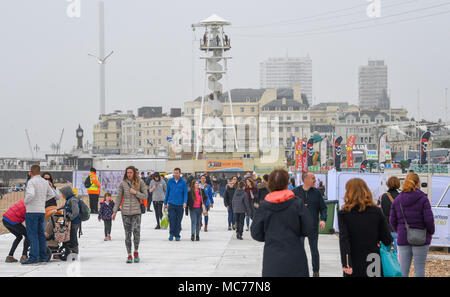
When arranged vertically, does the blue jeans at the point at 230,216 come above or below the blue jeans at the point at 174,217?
below

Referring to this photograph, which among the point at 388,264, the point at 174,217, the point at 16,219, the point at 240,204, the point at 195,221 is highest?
the point at 388,264

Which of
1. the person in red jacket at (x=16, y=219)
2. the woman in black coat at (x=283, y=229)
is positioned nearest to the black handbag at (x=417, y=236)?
the woman in black coat at (x=283, y=229)

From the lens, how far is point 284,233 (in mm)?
7516

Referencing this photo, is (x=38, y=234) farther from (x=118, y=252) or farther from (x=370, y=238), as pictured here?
(x=370, y=238)

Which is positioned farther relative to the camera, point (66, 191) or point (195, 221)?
point (195, 221)

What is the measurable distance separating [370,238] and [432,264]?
7.50m

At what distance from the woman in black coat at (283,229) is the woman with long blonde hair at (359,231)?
49 centimetres

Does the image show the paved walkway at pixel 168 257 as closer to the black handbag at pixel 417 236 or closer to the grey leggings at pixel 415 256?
the grey leggings at pixel 415 256

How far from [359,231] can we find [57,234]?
7646mm

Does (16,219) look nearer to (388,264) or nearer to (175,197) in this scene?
(175,197)

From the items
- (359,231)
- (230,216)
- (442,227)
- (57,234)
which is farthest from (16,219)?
(230,216)

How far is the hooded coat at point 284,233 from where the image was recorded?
7484 mm

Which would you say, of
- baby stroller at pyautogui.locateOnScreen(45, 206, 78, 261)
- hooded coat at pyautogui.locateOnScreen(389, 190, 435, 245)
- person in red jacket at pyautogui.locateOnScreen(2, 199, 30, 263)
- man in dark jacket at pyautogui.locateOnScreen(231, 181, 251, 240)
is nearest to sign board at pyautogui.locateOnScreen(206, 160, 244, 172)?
man in dark jacket at pyautogui.locateOnScreen(231, 181, 251, 240)
